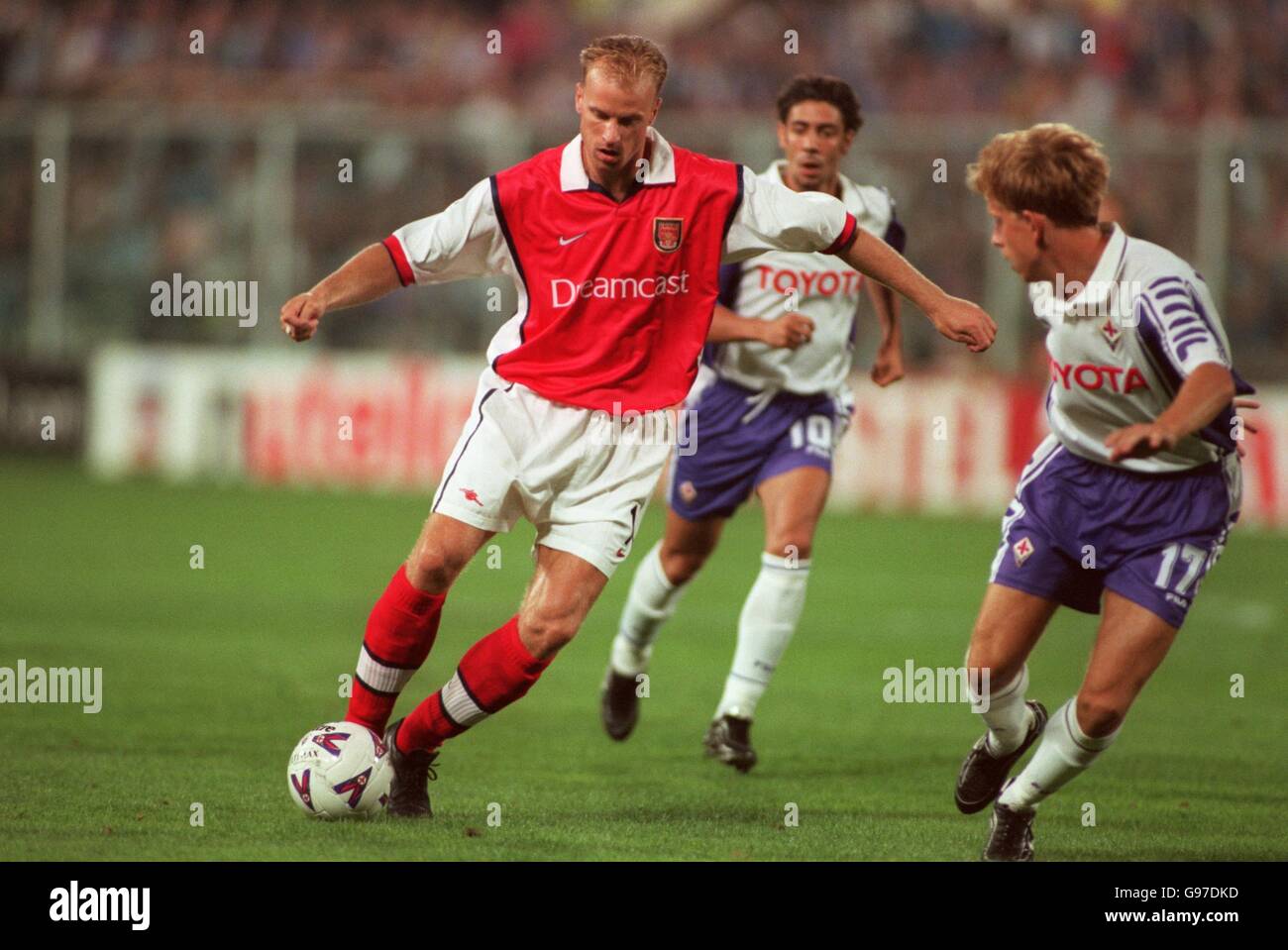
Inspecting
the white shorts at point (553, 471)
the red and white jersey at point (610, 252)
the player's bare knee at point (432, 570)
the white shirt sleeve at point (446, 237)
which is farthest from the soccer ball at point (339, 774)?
the white shirt sleeve at point (446, 237)

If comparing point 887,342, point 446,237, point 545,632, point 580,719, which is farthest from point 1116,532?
point 580,719

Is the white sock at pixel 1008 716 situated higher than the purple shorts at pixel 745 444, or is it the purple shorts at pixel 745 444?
the purple shorts at pixel 745 444

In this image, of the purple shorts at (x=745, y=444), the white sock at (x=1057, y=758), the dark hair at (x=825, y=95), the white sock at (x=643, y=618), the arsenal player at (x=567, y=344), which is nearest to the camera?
the white sock at (x=1057, y=758)

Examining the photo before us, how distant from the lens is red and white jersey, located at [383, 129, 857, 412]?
5996mm

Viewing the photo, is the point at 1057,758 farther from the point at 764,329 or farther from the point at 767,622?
the point at 764,329

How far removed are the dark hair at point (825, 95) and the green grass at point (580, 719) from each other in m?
2.69

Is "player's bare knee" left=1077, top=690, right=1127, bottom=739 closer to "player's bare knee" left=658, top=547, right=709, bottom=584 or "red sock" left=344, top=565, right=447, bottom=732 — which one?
"red sock" left=344, top=565, right=447, bottom=732

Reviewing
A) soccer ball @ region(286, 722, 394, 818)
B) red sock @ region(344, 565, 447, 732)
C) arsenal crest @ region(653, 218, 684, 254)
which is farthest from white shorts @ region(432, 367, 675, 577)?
soccer ball @ region(286, 722, 394, 818)

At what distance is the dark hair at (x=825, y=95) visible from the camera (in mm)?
7812

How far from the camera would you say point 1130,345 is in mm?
5551

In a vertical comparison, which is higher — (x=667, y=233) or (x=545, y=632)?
(x=667, y=233)

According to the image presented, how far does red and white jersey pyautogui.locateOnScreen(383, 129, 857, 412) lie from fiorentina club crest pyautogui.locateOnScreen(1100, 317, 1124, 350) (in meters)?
0.94

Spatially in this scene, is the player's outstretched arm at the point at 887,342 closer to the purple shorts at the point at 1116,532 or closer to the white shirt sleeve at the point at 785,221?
the white shirt sleeve at the point at 785,221

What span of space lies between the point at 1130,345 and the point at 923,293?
760 millimetres
